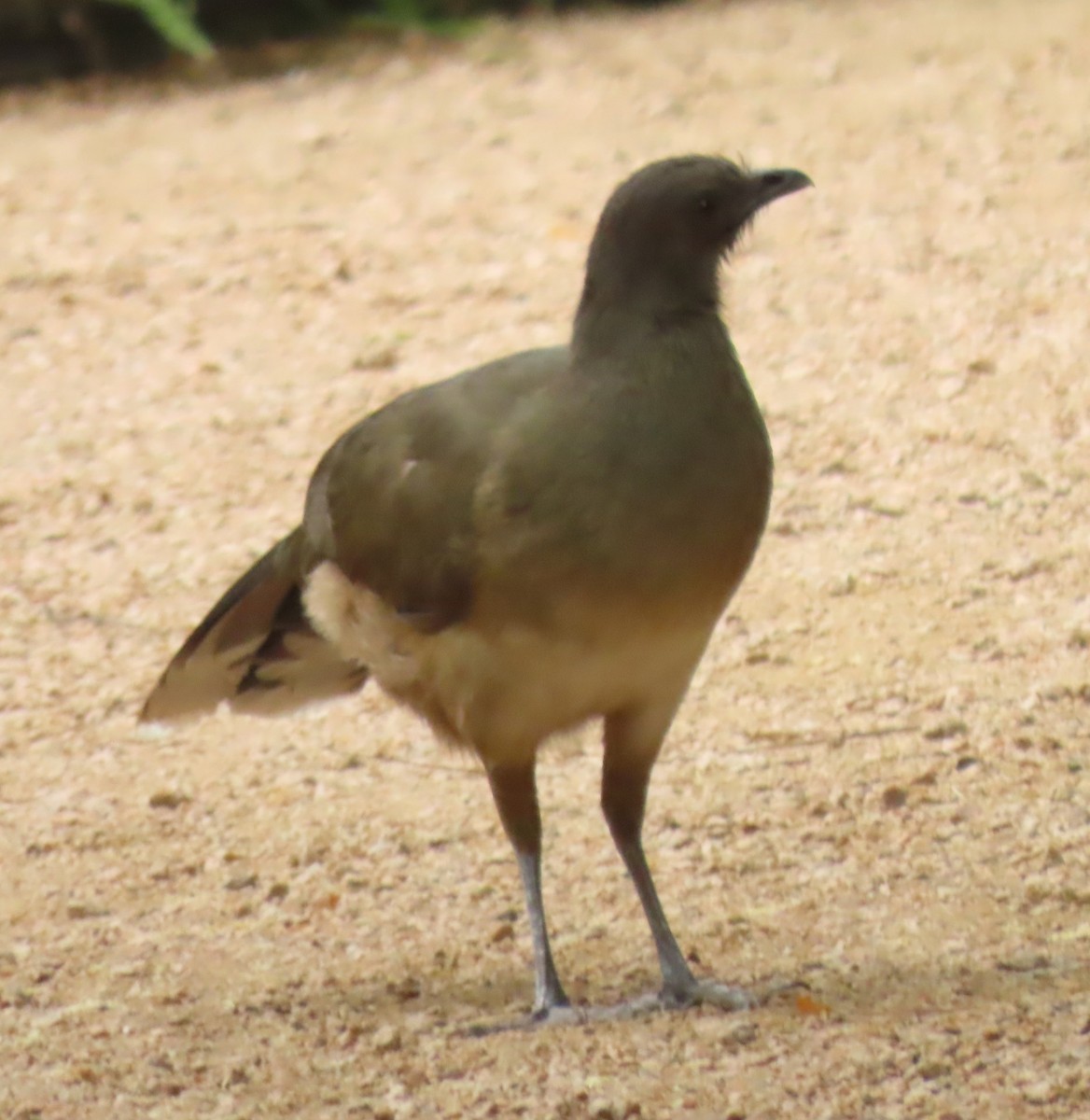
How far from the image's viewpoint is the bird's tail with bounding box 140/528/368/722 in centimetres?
499

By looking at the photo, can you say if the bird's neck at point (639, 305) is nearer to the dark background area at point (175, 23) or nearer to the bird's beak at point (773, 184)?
the bird's beak at point (773, 184)

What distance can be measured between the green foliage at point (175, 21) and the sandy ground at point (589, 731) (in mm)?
908

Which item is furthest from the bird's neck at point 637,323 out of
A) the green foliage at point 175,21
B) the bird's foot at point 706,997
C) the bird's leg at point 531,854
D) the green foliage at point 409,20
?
the green foliage at point 409,20

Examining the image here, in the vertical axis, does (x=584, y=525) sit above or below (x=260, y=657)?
above

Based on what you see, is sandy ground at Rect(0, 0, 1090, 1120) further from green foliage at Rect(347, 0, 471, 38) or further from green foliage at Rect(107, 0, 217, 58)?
green foliage at Rect(347, 0, 471, 38)

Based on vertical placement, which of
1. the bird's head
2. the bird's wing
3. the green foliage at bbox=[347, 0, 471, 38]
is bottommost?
the green foliage at bbox=[347, 0, 471, 38]

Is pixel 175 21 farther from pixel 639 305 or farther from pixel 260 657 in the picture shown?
pixel 639 305

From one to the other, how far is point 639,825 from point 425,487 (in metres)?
0.86

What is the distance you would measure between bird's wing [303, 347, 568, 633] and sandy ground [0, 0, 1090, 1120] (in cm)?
59

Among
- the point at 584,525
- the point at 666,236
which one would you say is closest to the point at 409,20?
the point at 666,236

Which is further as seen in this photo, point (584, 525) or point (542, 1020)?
point (542, 1020)

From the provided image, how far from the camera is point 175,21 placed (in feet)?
38.7

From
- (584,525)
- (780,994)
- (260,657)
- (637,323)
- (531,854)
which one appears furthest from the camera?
(260,657)

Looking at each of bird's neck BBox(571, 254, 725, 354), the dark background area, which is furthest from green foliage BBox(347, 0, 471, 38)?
bird's neck BBox(571, 254, 725, 354)
